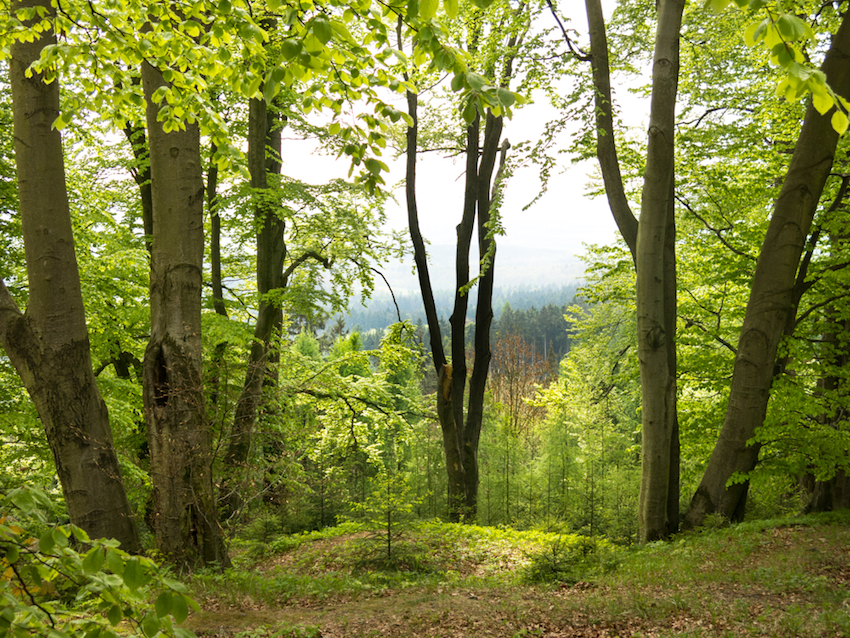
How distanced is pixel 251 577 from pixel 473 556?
11.3ft

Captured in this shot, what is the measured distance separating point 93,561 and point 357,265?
10432mm

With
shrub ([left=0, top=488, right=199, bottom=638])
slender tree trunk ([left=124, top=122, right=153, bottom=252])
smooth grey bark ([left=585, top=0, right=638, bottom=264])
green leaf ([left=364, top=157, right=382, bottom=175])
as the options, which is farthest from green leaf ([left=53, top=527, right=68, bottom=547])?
slender tree trunk ([left=124, top=122, right=153, bottom=252])

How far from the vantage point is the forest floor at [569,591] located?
12.5 ft

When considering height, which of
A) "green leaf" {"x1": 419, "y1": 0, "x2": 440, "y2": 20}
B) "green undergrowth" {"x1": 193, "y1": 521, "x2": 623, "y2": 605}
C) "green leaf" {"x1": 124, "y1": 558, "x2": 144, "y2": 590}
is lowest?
"green undergrowth" {"x1": 193, "y1": 521, "x2": 623, "y2": 605}

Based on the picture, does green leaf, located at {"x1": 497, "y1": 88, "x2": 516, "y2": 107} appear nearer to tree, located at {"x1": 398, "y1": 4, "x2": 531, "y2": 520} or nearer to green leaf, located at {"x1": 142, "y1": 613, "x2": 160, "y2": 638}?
green leaf, located at {"x1": 142, "y1": 613, "x2": 160, "y2": 638}

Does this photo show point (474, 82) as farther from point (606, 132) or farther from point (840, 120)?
point (606, 132)

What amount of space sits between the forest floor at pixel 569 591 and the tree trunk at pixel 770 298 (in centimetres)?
68

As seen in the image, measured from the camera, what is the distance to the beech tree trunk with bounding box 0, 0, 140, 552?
3.95 meters

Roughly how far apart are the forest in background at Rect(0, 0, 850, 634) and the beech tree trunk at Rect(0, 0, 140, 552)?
2 cm

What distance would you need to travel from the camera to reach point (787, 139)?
9180 mm

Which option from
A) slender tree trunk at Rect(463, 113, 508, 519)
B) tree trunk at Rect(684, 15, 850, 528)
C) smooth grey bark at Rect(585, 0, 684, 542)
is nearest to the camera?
tree trunk at Rect(684, 15, 850, 528)

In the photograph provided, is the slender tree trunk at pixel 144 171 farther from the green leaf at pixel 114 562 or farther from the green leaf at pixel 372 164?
the green leaf at pixel 114 562

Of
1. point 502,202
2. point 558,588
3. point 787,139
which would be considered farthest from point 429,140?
point 558,588

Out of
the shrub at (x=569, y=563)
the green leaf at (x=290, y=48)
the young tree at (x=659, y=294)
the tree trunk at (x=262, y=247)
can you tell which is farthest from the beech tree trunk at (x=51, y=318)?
the young tree at (x=659, y=294)
